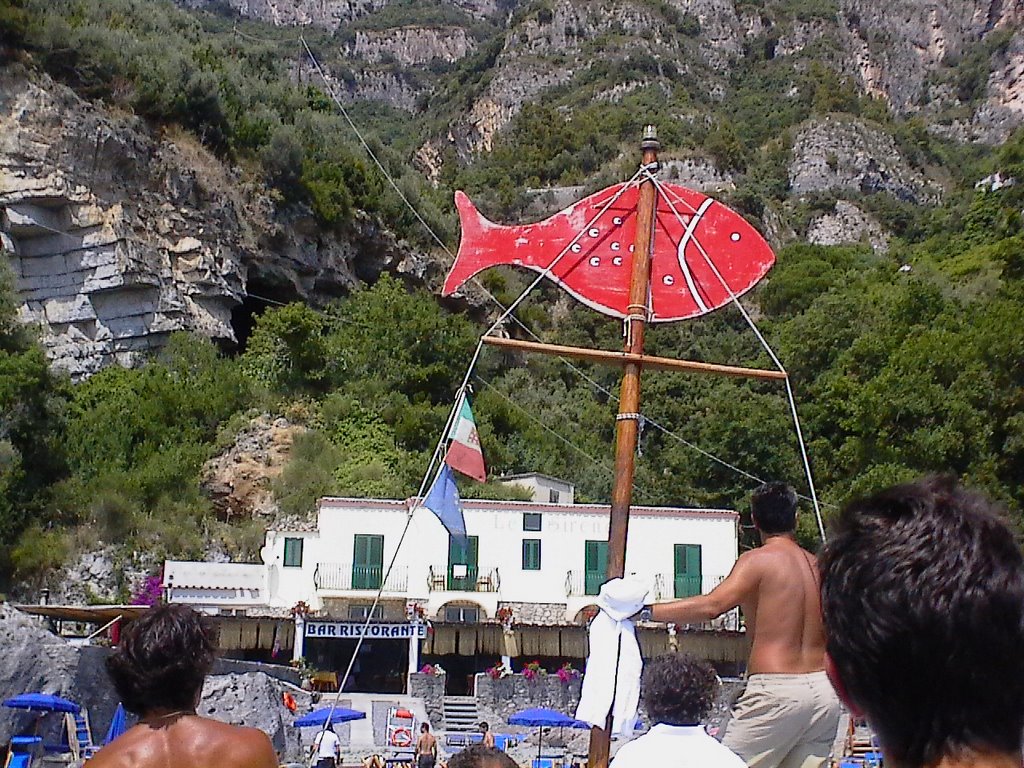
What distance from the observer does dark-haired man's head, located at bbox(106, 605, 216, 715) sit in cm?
327

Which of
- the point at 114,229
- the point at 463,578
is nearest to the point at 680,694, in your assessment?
the point at 463,578

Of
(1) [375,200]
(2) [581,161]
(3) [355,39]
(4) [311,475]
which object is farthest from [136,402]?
(3) [355,39]

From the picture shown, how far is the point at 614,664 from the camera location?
4.75 m

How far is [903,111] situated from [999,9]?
54.7ft

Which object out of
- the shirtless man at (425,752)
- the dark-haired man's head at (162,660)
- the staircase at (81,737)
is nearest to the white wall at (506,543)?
the staircase at (81,737)

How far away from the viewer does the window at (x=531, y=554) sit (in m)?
29.4

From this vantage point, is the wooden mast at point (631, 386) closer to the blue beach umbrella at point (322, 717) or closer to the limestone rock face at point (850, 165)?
the blue beach umbrella at point (322, 717)

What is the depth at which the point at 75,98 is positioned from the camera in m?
32.7

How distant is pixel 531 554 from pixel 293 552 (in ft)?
21.4

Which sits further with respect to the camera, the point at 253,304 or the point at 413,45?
the point at 413,45

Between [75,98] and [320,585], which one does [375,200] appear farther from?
[320,585]

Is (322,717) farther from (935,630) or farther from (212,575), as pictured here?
(935,630)

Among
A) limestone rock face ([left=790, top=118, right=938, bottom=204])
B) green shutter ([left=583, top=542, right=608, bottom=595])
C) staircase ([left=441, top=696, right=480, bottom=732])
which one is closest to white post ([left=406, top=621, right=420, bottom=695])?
staircase ([left=441, top=696, right=480, bottom=732])

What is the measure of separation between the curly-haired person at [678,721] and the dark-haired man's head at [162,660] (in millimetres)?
1429
